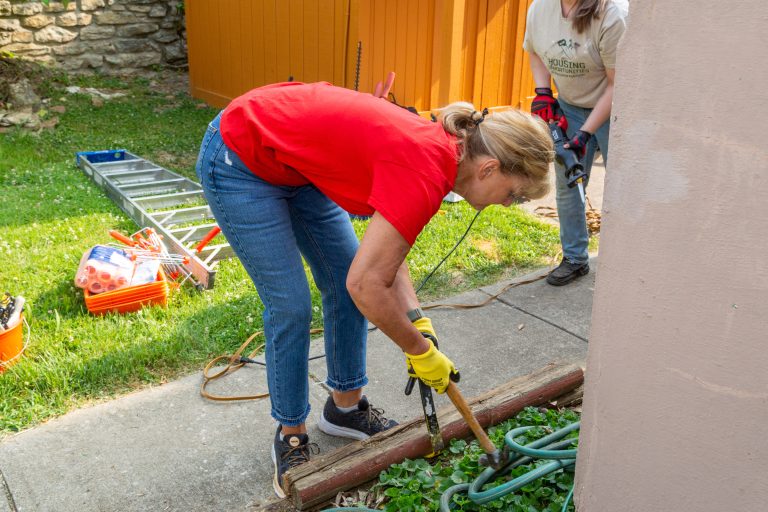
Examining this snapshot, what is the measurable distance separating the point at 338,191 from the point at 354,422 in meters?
1.15

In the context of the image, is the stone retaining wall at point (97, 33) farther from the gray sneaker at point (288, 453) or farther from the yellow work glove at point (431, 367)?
the yellow work glove at point (431, 367)

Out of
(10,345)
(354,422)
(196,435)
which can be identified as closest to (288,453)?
(354,422)

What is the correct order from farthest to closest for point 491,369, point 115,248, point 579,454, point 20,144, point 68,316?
point 20,144
point 115,248
point 68,316
point 491,369
point 579,454

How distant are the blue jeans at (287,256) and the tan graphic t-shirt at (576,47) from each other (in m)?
2.05

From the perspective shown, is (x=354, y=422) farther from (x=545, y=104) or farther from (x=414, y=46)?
(x=414, y=46)

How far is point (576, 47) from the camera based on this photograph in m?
3.88

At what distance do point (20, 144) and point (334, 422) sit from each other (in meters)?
6.78

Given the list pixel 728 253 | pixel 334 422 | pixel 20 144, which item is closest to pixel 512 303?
pixel 334 422

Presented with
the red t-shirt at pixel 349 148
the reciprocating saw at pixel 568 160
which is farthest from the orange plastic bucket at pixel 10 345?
the reciprocating saw at pixel 568 160

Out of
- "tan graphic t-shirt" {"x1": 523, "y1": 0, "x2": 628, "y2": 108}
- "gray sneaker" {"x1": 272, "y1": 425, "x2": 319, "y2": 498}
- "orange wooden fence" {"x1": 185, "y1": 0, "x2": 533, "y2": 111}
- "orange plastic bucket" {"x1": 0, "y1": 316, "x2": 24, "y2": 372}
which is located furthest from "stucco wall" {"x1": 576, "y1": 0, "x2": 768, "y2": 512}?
"orange wooden fence" {"x1": 185, "y1": 0, "x2": 533, "y2": 111}

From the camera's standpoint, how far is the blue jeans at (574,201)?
415 cm

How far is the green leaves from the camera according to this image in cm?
238

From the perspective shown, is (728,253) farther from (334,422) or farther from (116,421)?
(116,421)

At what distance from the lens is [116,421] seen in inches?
116
